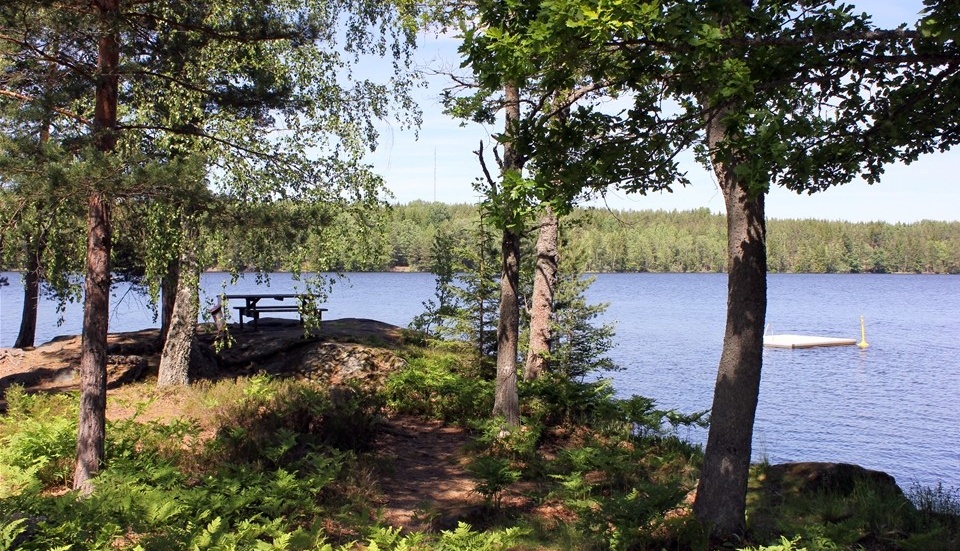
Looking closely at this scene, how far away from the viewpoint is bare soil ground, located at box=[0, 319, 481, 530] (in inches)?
328

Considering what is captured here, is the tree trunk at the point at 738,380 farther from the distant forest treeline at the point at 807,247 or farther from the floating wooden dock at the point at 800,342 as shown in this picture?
the distant forest treeline at the point at 807,247

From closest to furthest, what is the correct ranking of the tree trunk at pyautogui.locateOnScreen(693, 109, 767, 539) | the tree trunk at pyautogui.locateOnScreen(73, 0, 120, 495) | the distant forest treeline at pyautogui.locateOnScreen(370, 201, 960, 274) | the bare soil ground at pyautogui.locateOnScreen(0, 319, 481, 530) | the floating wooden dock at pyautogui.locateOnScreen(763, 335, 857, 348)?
1. the tree trunk at pyautogui.locateOnScreen(693, 109, 767, 539)
2. the tree trunk at pyautogui.locateOnScreen(73, 0, 120, 495)
3. the bare soil ground at pyautogui.locateOnScreen(0, 319, 481, 530)
4. the floating wooden dock at pyautogui.locateOnScreen(763, 335, 857, 348)
5. the distant forest treeline at pyautogui.locateOnScreen(370, 201, 960, 274)

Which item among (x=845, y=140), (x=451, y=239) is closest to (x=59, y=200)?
(x=845, y=140)

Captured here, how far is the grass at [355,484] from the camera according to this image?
6.06 metres

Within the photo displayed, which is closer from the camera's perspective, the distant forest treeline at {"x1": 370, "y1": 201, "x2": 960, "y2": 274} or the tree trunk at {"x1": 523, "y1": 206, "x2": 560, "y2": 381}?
the tree trunk at {"x1": 523, "y1": 206, "x2": 560, "y2": 381}

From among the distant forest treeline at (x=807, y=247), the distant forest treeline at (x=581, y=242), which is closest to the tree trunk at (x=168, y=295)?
the distant forest treeline at (x=581, y=242)

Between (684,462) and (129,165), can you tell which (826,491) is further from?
(129,165)

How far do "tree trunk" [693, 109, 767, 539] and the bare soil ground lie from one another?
2665mm

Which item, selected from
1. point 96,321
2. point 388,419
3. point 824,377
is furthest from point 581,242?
point 96,321

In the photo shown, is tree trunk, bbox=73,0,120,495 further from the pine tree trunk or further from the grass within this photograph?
the grass

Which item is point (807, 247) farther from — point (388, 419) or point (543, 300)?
point (388, 419)

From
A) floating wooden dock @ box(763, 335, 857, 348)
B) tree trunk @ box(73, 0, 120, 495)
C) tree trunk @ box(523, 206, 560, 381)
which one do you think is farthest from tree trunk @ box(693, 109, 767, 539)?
floating wooden dock @ box(763, 335, 857, 348)

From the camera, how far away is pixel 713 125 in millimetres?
7047

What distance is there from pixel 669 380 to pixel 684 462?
1450cm
